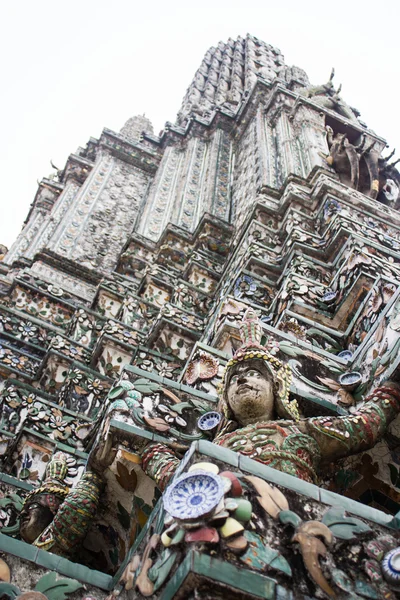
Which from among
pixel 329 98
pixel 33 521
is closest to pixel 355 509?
pixel 33 521

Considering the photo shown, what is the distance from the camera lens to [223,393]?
12.0 feet

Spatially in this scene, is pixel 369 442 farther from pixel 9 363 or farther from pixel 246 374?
pixel 9 363

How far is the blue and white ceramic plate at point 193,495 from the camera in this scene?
7.64 ft

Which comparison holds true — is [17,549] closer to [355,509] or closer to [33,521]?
[33,521]

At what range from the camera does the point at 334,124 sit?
42.0ft

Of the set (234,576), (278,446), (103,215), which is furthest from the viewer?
(103,215)

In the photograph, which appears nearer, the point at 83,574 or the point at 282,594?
the point at 282,594

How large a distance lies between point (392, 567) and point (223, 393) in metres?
1.54

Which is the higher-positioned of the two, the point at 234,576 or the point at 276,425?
the point at 276,425

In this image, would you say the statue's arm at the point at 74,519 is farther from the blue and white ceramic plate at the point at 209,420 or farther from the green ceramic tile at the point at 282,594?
the green ceramic tile at the point at 282,594

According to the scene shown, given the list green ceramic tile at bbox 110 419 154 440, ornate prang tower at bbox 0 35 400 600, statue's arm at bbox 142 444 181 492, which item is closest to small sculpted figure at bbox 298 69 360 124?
ornate prang tower at bbox 0 35 400 600

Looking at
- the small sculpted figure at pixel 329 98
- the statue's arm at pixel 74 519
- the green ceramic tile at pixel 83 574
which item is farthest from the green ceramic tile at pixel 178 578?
the small sculpted figure at pixel 329 98

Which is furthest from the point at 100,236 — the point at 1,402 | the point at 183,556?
the point at 183,556

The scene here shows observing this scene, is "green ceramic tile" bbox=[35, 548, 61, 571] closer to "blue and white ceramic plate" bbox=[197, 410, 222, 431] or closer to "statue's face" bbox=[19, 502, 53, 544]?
"statue's face" bbox=[19, 502, 53, 544]
